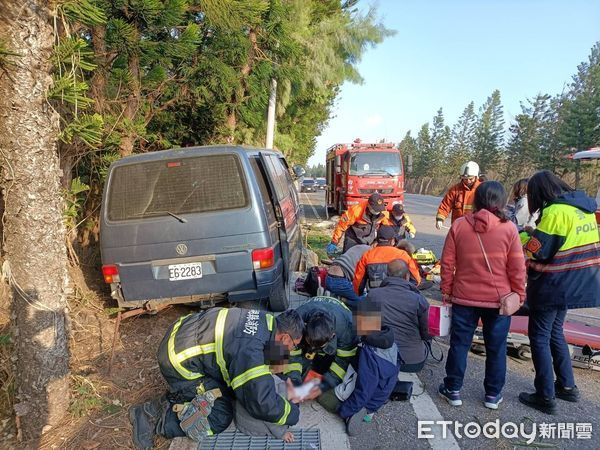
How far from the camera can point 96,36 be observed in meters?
4.23

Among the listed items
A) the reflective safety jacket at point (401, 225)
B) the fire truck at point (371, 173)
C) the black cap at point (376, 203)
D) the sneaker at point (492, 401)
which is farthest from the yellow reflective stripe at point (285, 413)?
the fire truck at point (371, 173)

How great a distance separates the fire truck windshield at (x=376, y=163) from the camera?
12.2 m

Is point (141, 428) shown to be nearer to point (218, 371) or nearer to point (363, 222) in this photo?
point (218, 371)

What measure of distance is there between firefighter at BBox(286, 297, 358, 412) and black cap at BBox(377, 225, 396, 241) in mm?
2462

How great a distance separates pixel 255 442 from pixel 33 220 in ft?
6.45

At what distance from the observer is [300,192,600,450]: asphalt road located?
264 cm

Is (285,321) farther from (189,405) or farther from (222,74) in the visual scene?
(222,74)

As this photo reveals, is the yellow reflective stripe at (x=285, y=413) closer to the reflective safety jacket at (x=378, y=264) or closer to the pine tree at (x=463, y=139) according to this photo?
the reflective safety jacket at (x=378, y=264)

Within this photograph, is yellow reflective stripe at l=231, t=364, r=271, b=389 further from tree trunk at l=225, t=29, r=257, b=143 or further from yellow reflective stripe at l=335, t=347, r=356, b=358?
tree trunk at l=225, t=29, r=257, b=143

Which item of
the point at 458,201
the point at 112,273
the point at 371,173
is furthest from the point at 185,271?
the point at 371,173

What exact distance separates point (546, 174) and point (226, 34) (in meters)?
4.19

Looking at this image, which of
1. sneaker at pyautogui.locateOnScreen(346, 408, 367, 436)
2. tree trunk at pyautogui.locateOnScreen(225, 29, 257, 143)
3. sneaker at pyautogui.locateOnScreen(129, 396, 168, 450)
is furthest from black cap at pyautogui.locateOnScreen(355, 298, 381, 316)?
tree trunk at pyautogui.locateOnScreen(225, 29, 257, 143)

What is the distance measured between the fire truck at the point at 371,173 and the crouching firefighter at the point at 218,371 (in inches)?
378

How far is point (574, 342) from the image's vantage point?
3.56 metres
